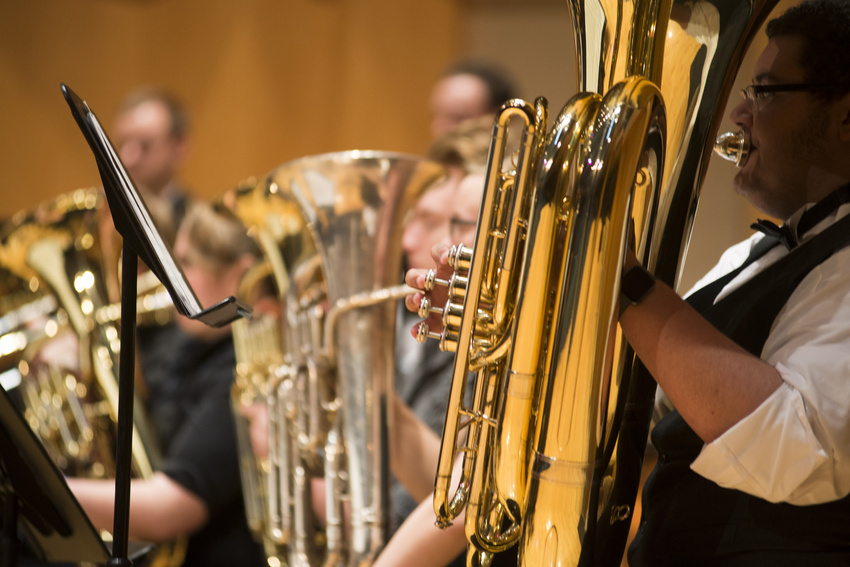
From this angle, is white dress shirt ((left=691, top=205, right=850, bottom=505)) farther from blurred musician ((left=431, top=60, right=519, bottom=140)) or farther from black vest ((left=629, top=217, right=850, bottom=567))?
blurred musician ((left=431, top=60, right=519, bottom=140))

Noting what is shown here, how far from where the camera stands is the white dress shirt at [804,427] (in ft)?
2.72

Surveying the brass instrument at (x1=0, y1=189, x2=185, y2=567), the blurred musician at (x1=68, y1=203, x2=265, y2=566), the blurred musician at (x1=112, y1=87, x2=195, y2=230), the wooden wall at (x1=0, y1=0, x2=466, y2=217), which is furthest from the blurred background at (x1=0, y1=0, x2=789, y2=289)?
the blurred musician at (x1=68, y1=203, x2=265, y2=566)

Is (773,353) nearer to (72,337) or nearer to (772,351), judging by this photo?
(772,351)

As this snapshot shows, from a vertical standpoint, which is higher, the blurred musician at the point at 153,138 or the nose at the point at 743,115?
the nose at the point at 743,115

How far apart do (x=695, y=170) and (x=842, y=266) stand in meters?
0.23

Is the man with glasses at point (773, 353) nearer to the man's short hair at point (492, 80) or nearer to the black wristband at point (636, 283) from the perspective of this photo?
the black wristband at point (636, 283)

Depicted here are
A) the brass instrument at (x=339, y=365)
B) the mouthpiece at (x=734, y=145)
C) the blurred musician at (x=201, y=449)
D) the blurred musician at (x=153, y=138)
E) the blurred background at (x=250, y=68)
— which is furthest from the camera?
the blurred background at (x=250, y=68)

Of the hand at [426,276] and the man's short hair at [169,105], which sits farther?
the man's short hair at [169,105]

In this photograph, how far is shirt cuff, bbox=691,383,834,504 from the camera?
0.83 metres

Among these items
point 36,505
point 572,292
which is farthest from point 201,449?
point 572,292

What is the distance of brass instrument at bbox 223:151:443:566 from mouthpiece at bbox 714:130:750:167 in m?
0.70

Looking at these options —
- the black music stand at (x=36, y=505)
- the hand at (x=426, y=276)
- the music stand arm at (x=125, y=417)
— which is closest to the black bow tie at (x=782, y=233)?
the hand at (x=426, y=276)

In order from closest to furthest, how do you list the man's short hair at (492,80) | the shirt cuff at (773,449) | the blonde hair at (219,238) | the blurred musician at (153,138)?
the shirt cuff at (773,449), the blonde hair at (219,238), the man's short hair at (492,80), the blurred musician at (153,138)

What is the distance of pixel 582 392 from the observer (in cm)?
90
